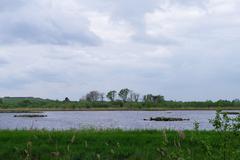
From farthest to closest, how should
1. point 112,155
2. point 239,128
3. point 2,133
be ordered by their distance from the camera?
point 2,133, point 112,155, point 239,128

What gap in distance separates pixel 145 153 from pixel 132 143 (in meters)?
1.75

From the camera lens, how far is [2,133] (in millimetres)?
16391

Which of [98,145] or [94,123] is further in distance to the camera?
[94,123]

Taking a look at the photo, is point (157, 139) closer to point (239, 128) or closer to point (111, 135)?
point (111, 135)

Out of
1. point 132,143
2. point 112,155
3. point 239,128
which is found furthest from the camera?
point 132,143

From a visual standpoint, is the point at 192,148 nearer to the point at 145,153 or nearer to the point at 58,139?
the point at 145,153

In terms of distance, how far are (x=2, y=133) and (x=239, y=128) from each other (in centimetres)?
1244

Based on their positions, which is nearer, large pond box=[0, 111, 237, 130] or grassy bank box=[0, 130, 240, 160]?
grassy bank box=[0, 130, 240, 160]

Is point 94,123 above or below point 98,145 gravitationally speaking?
above

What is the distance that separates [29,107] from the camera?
155m

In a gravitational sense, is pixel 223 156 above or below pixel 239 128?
below

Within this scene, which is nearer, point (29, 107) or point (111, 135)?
point (111, 135)

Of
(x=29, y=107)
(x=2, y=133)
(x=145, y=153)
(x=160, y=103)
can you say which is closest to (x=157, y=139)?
(x=145, y=153)

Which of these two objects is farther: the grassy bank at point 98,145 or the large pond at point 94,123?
the large pond at point 94,123
